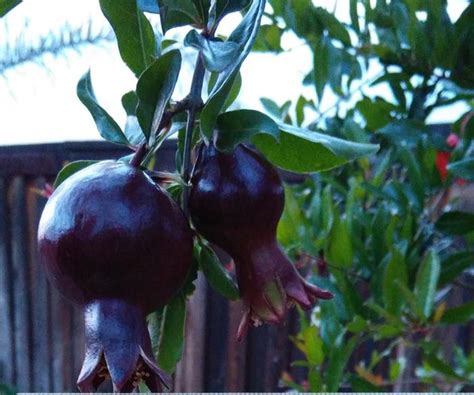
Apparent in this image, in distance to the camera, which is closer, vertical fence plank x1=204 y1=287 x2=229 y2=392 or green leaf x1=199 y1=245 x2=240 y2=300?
green leaf x1=199 y1=245 x2=240 y2=300

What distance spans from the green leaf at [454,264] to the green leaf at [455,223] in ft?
0.11

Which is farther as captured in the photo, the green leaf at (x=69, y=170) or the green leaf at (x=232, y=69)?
the green leaf at (x=69, y=170)

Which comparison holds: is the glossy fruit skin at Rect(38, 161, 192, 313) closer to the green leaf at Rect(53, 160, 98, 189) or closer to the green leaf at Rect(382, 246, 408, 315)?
the green leaf at Rect(53, 160, 98, 189)

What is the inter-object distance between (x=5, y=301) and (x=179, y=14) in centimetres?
240

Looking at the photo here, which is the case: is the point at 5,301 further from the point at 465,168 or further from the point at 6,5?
the point at 6,5

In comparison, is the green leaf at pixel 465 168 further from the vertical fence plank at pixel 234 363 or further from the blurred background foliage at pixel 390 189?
the vertical fence plank at pixel 234 363

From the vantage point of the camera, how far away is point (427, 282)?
90 cm

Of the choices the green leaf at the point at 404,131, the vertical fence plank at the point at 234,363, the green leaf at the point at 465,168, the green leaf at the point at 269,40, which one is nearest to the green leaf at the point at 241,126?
the green leaf at the point at 465,168

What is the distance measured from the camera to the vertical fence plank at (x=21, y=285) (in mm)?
2531

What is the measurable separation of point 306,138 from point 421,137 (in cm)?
59

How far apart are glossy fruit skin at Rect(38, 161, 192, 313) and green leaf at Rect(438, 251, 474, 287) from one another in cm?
67

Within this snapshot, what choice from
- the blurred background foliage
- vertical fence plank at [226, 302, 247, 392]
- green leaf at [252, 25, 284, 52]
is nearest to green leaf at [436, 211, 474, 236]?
the blurred background foliage

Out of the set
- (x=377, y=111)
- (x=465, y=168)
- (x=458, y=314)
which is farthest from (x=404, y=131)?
(x=458, y=314)

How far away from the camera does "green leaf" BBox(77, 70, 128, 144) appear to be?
0.46m
